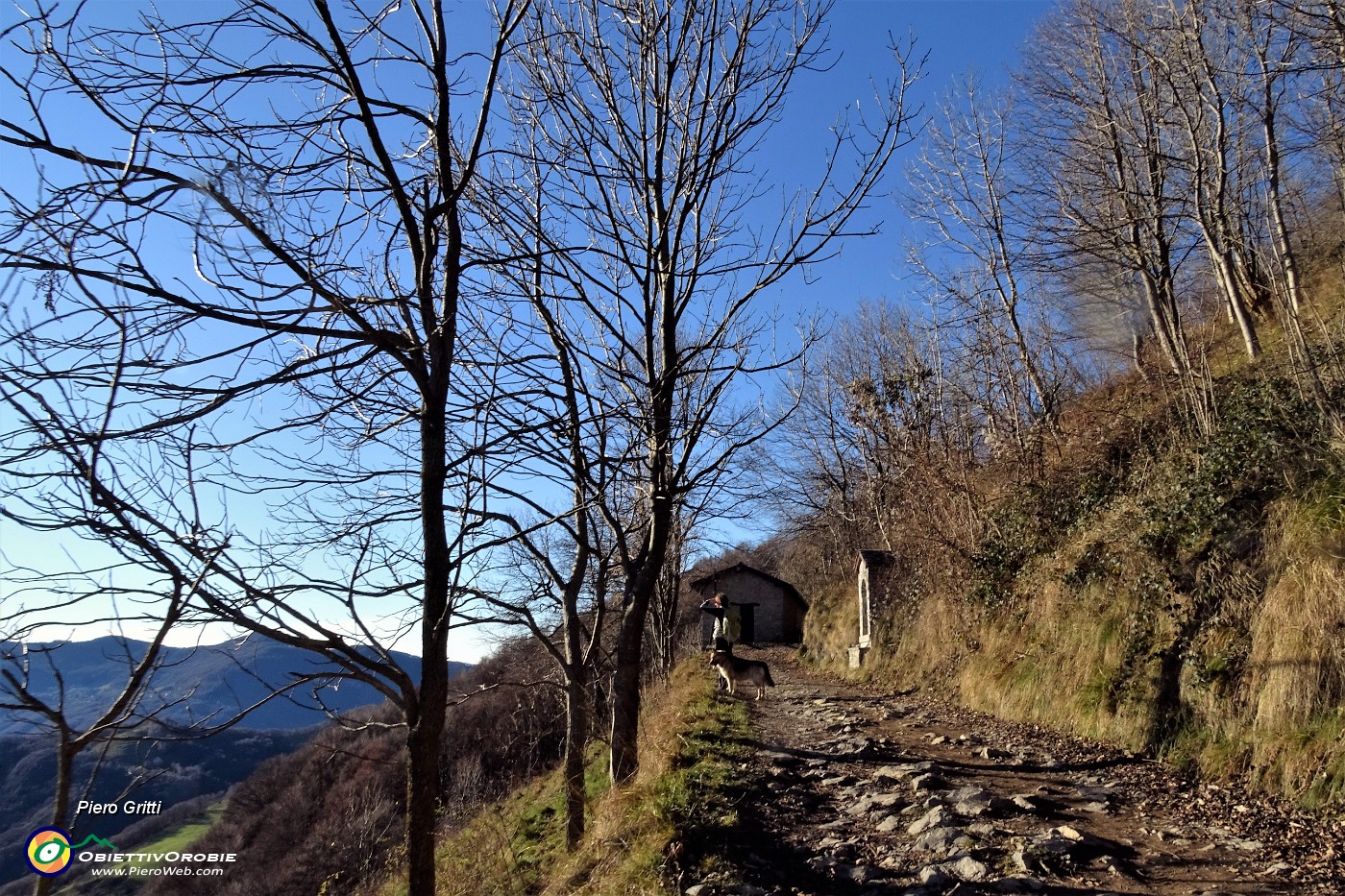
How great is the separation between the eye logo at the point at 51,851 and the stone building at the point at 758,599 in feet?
118

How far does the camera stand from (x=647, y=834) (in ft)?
15.8

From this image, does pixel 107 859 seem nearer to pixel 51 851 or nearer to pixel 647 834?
pixel 51 851

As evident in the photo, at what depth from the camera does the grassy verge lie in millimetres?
4359

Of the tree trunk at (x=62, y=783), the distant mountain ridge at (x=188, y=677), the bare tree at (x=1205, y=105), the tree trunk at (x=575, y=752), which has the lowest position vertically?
the tree trunk at (x=575, y=752)

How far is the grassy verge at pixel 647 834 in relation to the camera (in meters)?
4.36

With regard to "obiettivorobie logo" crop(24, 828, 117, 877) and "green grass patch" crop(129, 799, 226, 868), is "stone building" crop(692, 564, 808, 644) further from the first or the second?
"obiettivorobie logo" crop(24, 828, 117, 877)

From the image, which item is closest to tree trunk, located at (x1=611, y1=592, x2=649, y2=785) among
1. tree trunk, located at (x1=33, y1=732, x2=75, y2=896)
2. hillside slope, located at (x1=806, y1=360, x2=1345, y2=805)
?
tree trunk, located at (x1=33, y1=732, x2=75, y2=896)

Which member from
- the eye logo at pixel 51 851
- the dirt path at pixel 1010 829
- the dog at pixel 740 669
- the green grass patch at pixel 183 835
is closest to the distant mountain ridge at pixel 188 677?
the eye logo at pixel 51 851

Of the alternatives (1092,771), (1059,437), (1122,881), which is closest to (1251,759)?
(1092,771)

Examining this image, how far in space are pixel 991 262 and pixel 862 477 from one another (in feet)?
56.4

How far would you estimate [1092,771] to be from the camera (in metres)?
5.87

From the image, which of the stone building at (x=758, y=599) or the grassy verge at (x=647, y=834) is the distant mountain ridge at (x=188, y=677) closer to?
A: the grassy verge at (x=647, y=834)

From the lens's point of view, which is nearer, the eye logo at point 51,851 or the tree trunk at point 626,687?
the eye logo at point 51,851

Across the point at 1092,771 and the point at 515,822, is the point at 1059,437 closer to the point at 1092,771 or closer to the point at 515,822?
the point at 1092,771
